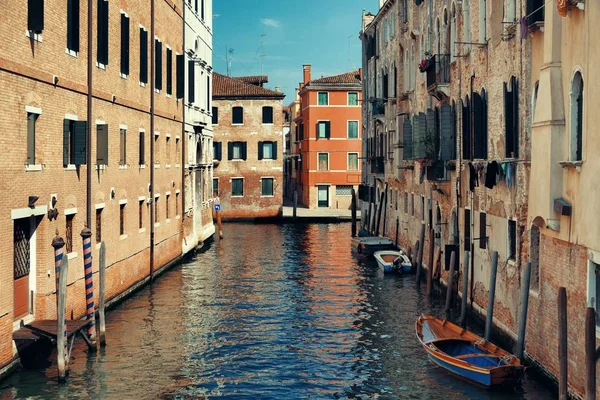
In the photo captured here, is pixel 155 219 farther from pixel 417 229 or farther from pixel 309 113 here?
pixel 309 113

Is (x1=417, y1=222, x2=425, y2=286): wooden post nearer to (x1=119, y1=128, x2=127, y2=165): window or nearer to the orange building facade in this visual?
(x1=119, y1=128, x2=127, y2=165): window

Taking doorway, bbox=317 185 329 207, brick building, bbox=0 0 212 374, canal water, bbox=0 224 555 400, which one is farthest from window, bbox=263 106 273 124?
canal water, bbox=0 224 555 400

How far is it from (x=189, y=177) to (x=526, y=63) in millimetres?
20231

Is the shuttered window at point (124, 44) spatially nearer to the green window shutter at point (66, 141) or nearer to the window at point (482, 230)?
the green window shutter at point (66, 141)

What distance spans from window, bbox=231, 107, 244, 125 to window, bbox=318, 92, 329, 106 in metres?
6.36

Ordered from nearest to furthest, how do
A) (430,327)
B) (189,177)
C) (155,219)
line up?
1. (430,327)
2. (155,219)
3. (189,177)

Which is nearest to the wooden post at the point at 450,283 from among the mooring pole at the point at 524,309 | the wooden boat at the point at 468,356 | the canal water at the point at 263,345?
the canal water at the point at 263,345

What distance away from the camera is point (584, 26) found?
37.4 feet

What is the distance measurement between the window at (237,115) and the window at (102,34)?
3002cm

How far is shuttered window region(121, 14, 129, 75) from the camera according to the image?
21294 millimetres

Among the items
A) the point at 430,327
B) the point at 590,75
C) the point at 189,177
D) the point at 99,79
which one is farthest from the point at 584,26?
the point at 189,177

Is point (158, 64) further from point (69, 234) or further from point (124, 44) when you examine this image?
point (69, 234)

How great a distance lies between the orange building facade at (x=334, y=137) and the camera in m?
53.4

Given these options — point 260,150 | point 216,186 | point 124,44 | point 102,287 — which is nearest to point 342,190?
point 260,150
